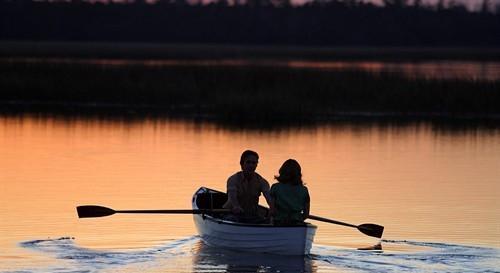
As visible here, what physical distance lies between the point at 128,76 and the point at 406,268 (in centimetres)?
2397

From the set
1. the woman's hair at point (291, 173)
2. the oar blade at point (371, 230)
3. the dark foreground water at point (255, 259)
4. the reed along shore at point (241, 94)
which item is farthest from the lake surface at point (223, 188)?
the reed along shore at point (241, 94)

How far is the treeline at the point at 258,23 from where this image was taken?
334 ft

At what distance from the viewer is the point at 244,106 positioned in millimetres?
32250

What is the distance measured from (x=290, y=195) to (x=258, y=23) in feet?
293

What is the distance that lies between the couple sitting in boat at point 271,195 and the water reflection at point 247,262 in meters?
0.36

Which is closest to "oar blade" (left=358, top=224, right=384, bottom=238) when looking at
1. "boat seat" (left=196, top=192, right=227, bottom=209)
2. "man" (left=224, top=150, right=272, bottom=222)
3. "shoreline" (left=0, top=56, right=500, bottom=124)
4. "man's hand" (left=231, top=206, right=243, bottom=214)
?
"man" (left=224, top=150, right=272, bottom=222)

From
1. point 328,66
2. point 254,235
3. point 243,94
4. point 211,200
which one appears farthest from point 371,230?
point 328,66

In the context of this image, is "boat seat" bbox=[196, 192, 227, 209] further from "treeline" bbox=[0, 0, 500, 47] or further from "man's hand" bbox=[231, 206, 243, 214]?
"treeline" bbox=[0, 0, 500, 47]

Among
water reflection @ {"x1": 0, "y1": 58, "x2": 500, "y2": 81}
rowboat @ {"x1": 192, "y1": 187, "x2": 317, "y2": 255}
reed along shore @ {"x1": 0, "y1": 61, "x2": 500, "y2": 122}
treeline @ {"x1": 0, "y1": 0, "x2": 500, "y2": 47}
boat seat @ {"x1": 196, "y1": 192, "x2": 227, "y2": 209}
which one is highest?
treeline @ {"x1": 0, "y1": 0, "x2": 500, "y2": 47}

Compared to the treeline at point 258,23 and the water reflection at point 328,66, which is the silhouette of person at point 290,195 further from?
the treeline at point 258,23

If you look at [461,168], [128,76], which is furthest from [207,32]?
[461,168]

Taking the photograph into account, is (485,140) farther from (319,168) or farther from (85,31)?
(85,31)

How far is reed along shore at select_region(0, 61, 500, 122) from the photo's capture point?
32.9 metres

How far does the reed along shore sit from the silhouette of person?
56.6ft
